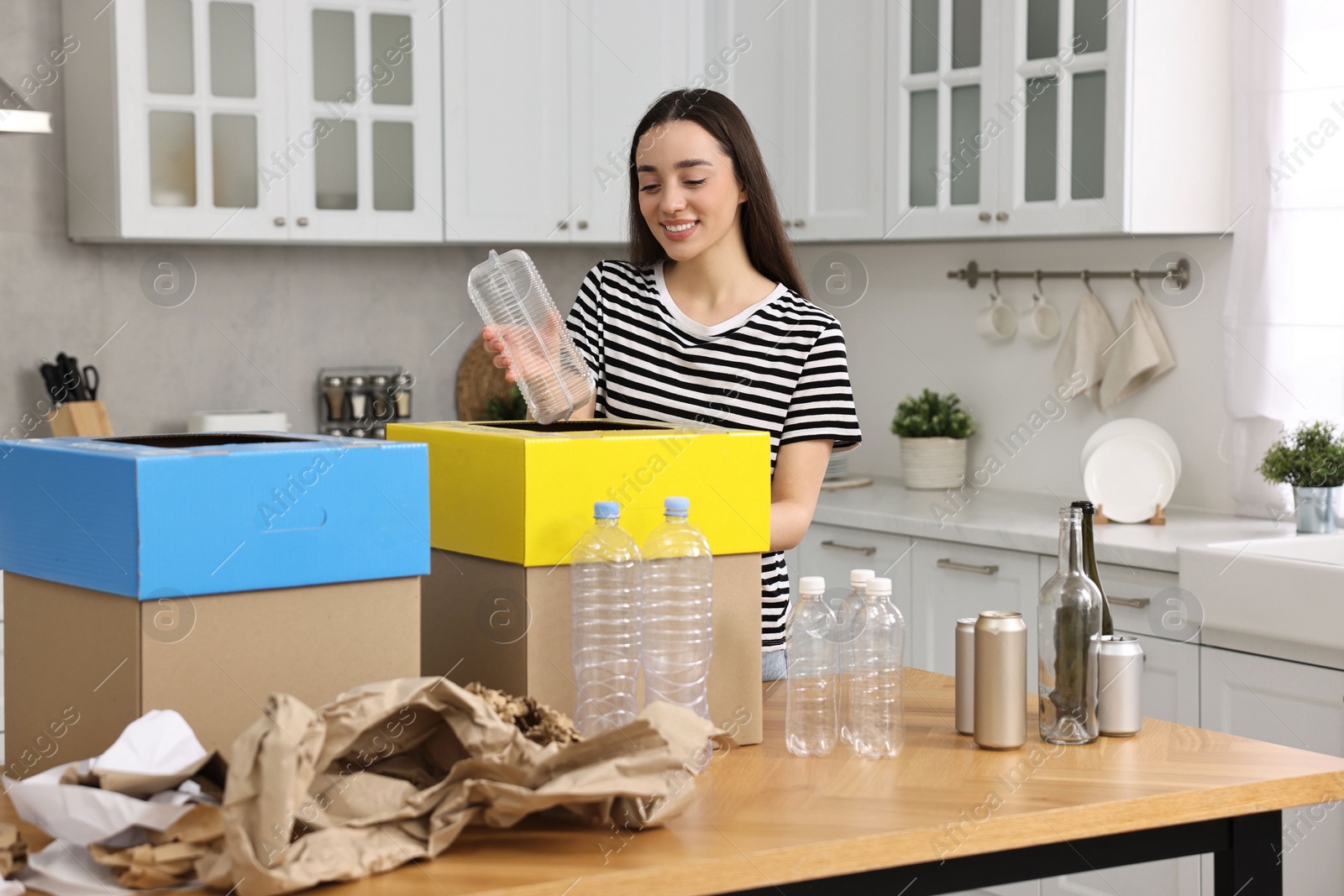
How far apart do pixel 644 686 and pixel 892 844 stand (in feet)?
0.99

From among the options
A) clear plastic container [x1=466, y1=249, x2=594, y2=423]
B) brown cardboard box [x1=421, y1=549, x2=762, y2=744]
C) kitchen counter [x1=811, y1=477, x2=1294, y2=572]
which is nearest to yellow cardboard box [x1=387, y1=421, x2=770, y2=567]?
brown cardboard box [x1=421, y1=549, x2=762, y2=744]

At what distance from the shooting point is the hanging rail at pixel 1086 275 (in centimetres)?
338

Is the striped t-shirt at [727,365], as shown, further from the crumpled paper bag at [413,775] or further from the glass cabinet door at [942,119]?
the glass cabinet door at [942,119]

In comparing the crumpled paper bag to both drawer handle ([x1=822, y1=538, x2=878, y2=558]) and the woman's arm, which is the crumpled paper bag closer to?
the woman's arm

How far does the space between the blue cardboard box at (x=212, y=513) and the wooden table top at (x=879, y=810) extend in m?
0.24

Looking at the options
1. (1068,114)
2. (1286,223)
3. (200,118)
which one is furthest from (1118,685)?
(200,118)

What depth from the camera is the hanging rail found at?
3.38 meters

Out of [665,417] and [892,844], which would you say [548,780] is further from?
[665,417]

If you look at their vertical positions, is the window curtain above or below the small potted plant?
above

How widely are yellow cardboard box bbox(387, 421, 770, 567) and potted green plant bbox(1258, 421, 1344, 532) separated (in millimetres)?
1885

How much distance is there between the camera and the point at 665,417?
6.58 ft

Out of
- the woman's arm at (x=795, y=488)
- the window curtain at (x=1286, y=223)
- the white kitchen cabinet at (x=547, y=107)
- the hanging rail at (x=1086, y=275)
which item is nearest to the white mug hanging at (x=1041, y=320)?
the hanging rail at (x=1086, y=275)

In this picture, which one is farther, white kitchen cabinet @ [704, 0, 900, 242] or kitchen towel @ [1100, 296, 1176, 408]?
white kitchen cabinet @ [704, 0, 900, 242]

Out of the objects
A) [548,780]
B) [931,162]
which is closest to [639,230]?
[548,780]
